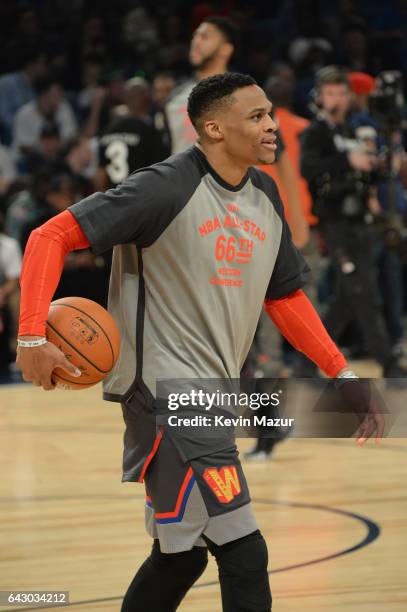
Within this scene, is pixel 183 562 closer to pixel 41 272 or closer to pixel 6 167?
pixel 41 272

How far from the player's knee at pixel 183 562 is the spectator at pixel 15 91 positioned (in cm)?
1108

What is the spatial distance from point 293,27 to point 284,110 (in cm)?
669

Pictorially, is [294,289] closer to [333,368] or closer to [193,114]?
[333,368]

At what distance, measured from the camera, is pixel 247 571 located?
341 centimetres

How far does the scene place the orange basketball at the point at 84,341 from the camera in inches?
136

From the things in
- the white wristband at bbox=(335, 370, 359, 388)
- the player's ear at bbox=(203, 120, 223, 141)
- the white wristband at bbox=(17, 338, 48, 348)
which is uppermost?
the player's ear at bbox=(203, 120, 223, 141)

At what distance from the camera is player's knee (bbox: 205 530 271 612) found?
3.41 meters

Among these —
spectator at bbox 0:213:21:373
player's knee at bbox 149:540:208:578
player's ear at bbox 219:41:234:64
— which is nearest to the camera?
player's knee at bbox 149:540:208:578

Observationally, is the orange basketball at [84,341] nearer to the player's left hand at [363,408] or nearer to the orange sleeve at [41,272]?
the orange sleeve at [41,272]

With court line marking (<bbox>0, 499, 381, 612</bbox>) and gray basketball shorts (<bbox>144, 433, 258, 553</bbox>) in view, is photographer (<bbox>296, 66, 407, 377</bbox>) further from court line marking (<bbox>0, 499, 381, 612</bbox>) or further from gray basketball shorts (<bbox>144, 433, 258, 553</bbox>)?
gray basketball shorts (<bbox>144, 433, 258, 553</bbox>)

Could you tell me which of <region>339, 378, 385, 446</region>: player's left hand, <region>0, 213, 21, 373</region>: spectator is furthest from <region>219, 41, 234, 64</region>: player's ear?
<region>0, 213, 21, 373</region>: spectator

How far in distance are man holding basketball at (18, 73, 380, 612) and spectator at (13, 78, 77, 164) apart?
9.98 metres

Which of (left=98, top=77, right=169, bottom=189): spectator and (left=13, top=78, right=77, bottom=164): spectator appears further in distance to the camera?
(left=13, top=78, right=77, bottom=164): spectator

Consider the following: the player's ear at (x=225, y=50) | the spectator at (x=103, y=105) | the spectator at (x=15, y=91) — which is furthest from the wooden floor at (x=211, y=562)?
the spectator at (x=15, y=91)
